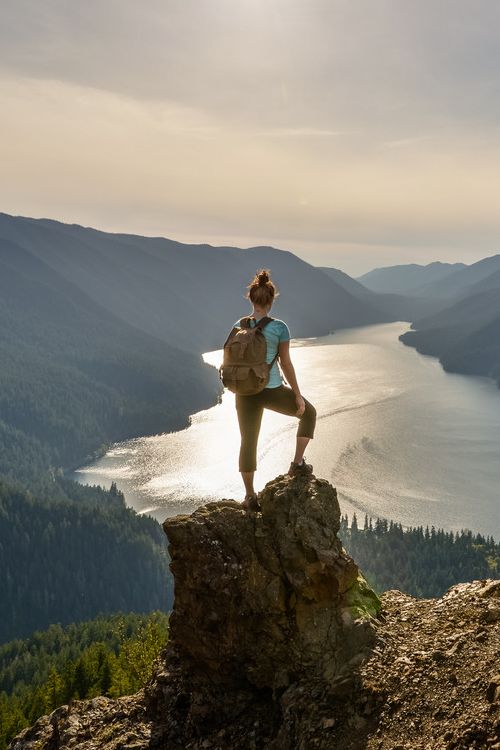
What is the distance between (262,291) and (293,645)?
27.2 feet

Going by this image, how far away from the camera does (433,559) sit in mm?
137000

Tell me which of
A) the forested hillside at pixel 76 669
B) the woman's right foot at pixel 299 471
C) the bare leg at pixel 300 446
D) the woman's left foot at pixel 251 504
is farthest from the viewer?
the forested hillside at pixel 76 669

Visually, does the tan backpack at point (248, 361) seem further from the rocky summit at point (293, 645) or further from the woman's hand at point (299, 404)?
the rocky summit at point (293, 645)

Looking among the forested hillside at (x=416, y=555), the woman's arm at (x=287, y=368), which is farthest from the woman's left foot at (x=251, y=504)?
the forested hillside at (x=416, y=555)

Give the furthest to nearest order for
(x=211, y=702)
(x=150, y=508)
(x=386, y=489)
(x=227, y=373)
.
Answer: (x=150, y=508)
(x=386, y=489)
(x=211, y=702)
(x=227, y=373)

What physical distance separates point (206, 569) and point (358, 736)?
5.18m

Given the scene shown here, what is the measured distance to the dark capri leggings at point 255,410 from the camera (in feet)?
45.0

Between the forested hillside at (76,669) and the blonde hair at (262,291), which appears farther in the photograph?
the forested hillside at (76,669)

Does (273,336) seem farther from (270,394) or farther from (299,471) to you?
(299,471)

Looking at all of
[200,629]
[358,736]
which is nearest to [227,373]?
[200,629]

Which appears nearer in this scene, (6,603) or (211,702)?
(211,702)

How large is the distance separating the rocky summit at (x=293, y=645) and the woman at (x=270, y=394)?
172cm

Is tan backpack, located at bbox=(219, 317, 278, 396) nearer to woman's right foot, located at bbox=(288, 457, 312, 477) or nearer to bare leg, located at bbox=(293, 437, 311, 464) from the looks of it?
bare leg, located at bbox=(293, 437, 311, 464)

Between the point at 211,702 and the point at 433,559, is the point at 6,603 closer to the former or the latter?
the point at 433,559
